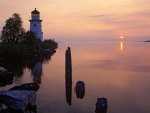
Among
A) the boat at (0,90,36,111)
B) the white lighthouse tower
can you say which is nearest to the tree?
the white lighthouse tower

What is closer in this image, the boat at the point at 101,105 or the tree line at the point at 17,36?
the boat at the point at 101,105

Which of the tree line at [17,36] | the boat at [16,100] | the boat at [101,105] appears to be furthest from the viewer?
the tree line at [17,36]

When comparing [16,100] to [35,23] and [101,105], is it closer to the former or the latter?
[101,105]

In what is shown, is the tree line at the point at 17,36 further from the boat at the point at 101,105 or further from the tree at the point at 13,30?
the boat at the point at 101,105

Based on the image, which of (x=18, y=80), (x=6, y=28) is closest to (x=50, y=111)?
(x=18, y=80)

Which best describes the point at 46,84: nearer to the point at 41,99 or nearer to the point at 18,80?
the point at 18,80

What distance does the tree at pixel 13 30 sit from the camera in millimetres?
96312

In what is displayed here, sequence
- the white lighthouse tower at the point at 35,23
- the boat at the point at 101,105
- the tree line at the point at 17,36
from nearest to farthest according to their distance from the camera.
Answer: the boat at the point at 101,105, the tree line at the point at 17,36, the white lighthouse tower at the point at 35,23

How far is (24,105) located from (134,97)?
15644 mm

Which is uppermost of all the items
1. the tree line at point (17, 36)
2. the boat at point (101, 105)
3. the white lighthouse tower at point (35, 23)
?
the white lighthouse tower at point (35, 23)

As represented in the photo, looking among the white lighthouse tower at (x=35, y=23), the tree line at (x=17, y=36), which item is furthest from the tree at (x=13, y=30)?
the white lighthouse tower at (x=35, y=23)

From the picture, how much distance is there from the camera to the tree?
9631 centimetres

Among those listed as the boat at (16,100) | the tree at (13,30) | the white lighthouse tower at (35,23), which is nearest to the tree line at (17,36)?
the tree at (13,30)

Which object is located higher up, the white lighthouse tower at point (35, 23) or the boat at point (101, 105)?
the white lighthouse tower at point (35, 23)
